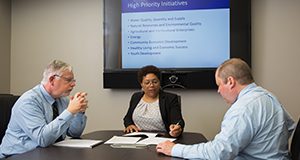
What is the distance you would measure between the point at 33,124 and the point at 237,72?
3.84 feet

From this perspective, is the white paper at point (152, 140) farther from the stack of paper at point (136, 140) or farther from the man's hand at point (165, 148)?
the man's hand at point (165, 148)

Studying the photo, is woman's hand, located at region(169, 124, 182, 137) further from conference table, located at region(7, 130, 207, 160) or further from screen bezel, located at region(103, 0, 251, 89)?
screen bezel, located at region(103, 0, 251, 89)

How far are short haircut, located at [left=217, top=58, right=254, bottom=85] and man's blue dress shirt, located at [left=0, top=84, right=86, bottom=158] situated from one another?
2.95 ft

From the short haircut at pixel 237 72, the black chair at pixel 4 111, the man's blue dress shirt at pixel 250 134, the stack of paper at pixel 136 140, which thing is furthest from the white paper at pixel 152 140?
the black chair at pixel 4 111

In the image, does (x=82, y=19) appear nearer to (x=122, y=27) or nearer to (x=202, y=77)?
(x=122, y=27)

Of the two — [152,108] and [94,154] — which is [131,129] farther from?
[94,154]

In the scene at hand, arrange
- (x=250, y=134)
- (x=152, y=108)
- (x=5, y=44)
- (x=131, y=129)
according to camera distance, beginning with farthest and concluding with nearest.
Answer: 1. (x=5, y=44)
2. (x=152, y=108)
3. (x=131, y=129)
4. (x=250, y=134)

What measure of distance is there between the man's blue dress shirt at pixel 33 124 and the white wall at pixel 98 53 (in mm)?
1861

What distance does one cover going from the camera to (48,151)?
1.79 m

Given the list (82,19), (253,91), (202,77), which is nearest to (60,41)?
(82,19)

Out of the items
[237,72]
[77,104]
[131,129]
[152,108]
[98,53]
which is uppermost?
[98,53]

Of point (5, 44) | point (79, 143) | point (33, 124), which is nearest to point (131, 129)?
point (79, 143)

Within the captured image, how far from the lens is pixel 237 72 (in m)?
1.68

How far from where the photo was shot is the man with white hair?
1898mm
